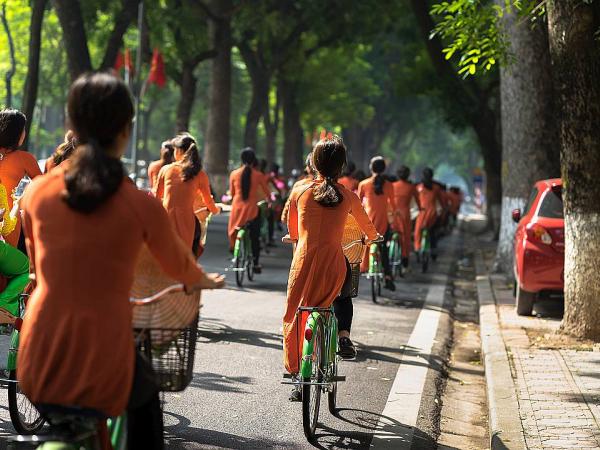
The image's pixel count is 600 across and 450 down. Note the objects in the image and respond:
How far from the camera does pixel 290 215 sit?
23.8 feet

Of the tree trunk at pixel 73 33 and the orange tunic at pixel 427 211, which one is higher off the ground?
the tree trunk at pixel 73 33

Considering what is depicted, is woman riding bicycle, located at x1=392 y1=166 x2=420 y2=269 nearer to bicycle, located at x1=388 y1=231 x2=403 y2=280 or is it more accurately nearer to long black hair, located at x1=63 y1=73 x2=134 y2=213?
bicycle, located at x1=388 y1=231 x2=403 y2=280

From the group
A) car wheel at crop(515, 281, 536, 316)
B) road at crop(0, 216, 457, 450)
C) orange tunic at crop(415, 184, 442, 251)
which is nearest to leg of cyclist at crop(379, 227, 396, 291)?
road at crop(0, 216, 457, 450)

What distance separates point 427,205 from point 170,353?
16.8 meters

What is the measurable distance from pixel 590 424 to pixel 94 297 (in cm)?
407

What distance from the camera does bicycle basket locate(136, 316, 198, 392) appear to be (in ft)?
13.7

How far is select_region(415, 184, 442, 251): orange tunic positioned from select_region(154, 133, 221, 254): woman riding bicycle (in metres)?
8.79

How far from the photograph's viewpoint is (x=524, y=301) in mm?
13000

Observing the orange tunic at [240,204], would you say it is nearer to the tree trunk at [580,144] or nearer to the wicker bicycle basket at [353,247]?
the tree trunk at [580,144]

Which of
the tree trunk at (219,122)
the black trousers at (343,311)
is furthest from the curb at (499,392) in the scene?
the tree trunk at (219,122)

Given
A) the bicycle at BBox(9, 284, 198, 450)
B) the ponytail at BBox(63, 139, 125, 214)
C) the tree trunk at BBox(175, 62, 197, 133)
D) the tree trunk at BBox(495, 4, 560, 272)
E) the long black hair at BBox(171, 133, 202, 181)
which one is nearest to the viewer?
the ponytail at BBox(63, 139, 125, 214)

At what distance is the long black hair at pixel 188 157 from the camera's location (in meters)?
11.1

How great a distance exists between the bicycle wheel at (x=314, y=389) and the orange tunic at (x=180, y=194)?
15.1ft

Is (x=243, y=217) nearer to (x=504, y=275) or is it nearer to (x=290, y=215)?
(x=504, y=275)
